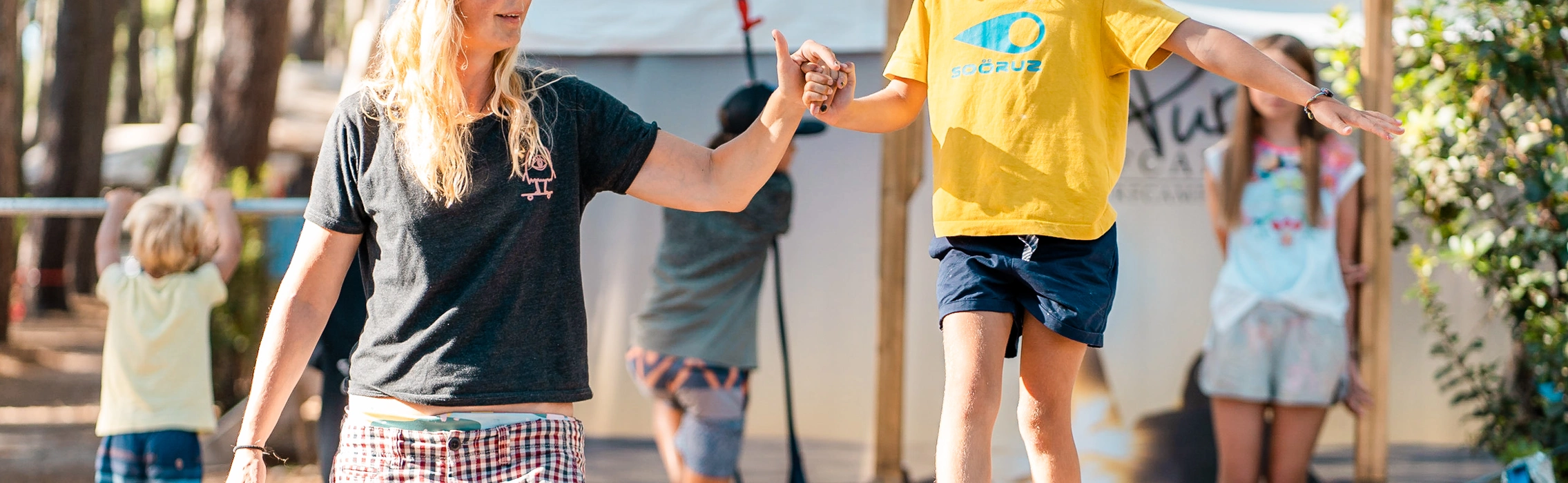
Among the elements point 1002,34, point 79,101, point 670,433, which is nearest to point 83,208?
point 670,433

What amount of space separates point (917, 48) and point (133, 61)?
79.5 ft

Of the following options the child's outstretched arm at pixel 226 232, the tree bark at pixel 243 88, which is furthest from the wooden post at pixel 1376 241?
the tree bark at pixel 243 88

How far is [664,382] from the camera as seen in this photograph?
4719 mm

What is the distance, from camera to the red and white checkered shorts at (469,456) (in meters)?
2.07

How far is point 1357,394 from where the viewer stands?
15.7 ft

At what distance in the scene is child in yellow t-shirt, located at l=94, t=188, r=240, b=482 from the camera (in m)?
4.15

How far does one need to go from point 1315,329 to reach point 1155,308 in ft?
2.16

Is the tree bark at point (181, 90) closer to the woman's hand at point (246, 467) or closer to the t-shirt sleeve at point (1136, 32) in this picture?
the woman's hand at point (246, 467)

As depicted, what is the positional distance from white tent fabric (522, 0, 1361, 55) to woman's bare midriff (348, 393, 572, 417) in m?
2.90

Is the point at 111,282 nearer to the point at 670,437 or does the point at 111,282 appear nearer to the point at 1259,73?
the point at 670,437

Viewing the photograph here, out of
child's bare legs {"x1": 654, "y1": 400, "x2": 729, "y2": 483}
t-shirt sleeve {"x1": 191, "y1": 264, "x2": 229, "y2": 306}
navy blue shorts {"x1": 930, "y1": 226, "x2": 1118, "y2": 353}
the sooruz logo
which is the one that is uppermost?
the sooruz logo

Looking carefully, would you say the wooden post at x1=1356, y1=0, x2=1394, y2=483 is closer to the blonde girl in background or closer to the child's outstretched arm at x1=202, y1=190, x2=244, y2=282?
the blonde girl in background

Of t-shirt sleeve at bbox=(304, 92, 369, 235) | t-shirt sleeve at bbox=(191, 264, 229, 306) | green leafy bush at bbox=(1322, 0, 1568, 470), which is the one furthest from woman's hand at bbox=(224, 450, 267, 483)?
green leafy bush at bbox=(1322, 0, 1568, 470)

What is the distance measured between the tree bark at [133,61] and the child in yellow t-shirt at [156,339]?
A: 769 inches
